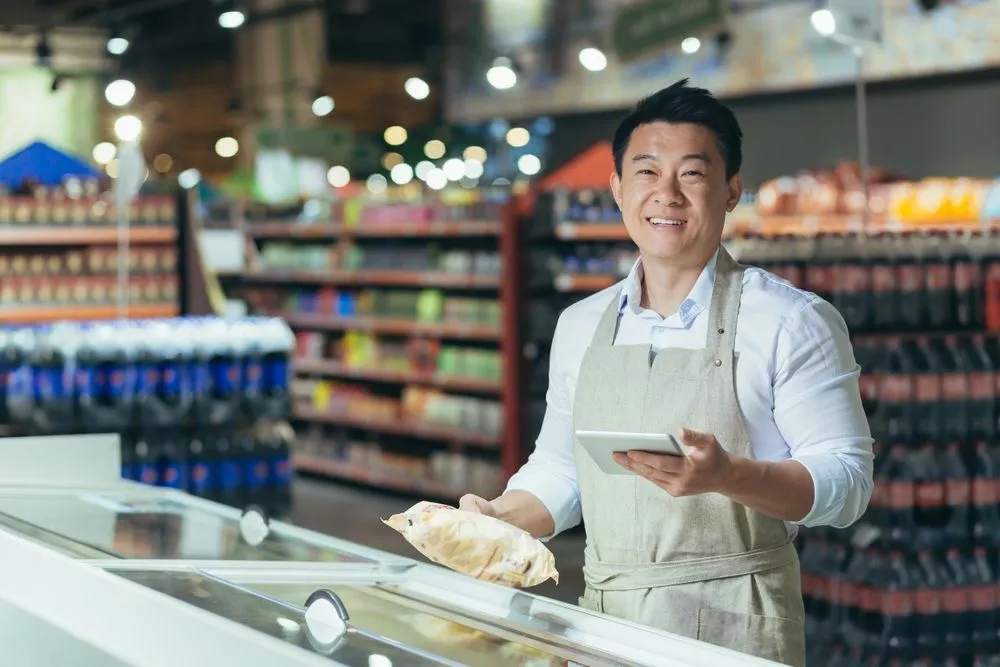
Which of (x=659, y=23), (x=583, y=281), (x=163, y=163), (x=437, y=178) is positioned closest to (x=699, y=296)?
(x=583, y=281)

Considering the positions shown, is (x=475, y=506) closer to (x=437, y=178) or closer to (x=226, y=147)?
(x=437, y=178)

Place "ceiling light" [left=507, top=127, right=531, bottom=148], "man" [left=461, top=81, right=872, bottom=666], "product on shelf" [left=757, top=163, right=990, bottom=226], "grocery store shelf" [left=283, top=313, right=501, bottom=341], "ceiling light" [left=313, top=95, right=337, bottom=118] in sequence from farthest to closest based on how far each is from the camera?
"ceiling light" [left=507, top=127, right=531, bottom=148], "ceiling light" [left=313, top=95, right=337, bottom=118], "grocery store shelf" [left=283, top=313, right=501, bottom=341], "product on shelf" [left=757, top=163, right=990, bottom=226], "man" [left=461, top=81, right=872, bottom=666]

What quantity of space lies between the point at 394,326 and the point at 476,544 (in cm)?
864

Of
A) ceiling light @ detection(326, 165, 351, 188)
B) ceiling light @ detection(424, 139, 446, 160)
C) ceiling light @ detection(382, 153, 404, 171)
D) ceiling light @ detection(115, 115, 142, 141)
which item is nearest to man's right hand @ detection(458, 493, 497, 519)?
ceiling light @ detection(115, 115, 142, 141)

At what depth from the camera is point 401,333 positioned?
37.7 feet

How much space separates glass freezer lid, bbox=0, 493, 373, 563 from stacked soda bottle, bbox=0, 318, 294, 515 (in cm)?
314

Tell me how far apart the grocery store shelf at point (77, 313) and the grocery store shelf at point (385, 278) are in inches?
64.8

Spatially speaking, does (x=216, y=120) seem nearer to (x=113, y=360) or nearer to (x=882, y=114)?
(x=882, y=114)

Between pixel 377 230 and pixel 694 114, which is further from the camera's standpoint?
pixel 377 230

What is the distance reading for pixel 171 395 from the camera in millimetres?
6914

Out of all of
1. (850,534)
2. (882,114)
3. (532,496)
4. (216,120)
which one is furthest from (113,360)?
(216,120)

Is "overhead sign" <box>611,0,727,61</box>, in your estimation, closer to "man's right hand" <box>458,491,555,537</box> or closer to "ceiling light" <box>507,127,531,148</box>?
"ceiling light" <box>507,127,531,148</box>

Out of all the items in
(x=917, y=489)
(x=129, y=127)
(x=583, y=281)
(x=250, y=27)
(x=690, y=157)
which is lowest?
(x=917, y=489)

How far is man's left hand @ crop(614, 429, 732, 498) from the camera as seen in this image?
2.09m
